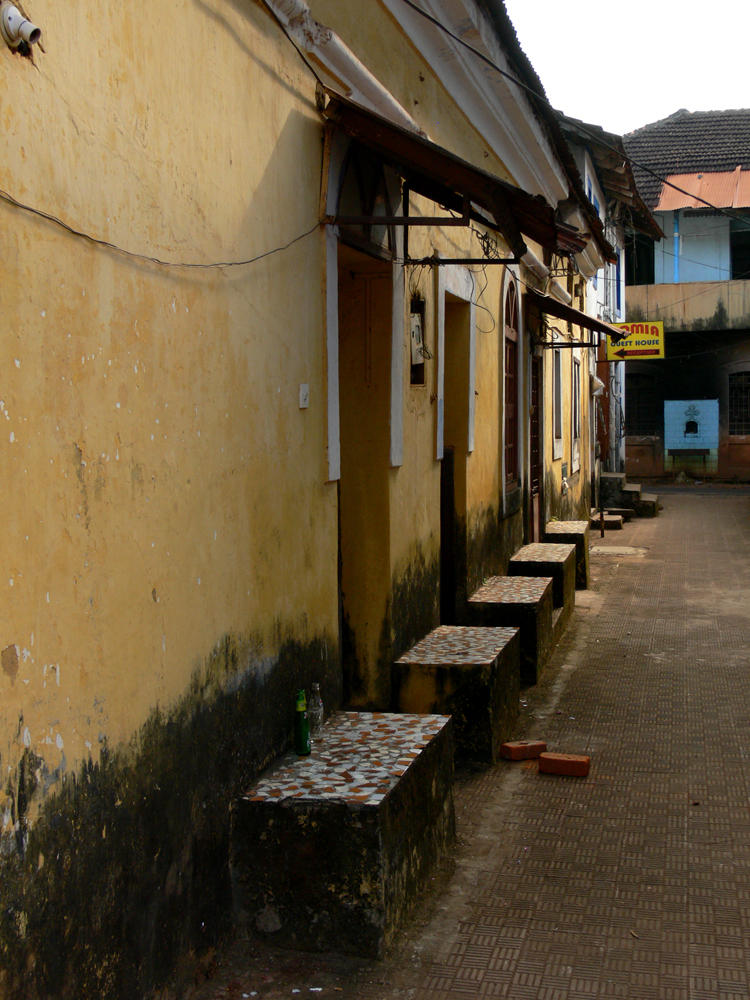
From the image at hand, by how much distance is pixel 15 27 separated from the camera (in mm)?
2412

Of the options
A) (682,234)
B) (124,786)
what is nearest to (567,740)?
(124,786)

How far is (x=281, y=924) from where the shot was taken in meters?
3.81

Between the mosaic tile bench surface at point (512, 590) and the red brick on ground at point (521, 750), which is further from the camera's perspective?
the mosaic tile bench surface at point (512, 590)

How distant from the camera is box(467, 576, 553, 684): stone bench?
7.73 metres

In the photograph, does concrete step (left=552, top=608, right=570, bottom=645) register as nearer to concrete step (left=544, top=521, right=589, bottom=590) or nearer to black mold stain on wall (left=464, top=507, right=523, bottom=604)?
black mold stain on wall (left=464, top=507, right=523, bottom=604)

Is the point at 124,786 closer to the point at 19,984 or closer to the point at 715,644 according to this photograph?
the point at 19,984

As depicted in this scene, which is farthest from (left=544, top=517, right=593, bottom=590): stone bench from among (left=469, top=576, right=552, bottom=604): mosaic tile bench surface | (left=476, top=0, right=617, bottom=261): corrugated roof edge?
(left=476, top=0, right=617, bottom=261): corrugated roof edge

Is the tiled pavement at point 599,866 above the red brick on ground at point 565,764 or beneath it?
beneath

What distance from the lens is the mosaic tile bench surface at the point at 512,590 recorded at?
7.95 m

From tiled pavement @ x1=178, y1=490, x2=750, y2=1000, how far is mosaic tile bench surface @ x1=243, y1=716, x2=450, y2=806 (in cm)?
57

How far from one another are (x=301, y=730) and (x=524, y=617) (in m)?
3.64

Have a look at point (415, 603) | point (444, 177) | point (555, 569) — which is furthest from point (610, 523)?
point (444, 177)

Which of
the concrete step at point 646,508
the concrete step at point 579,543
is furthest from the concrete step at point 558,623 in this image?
the concrete step at point 646,508

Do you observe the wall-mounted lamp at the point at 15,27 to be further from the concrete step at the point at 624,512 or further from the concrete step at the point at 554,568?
the concrete step at the point at 624,512
